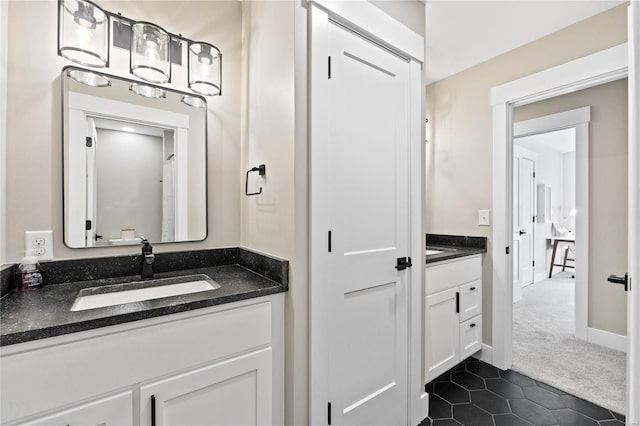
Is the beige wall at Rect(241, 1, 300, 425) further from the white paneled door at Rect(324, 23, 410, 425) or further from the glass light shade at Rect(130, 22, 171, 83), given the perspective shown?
the glass light shade at Rect(130, 22, 171, 83)

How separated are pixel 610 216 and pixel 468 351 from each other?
6.21ft

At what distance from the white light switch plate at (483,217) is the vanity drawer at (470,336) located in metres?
0.77

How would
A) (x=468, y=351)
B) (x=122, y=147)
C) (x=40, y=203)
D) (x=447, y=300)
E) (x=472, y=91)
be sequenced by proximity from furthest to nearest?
(x=472, y=91)
(x=468, y=351)
(x=447, y=300)
(x=122, y=147)
(x=40, y=203)

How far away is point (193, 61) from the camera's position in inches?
62.1

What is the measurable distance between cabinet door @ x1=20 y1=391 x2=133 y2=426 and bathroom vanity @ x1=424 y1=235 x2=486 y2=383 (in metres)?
1.64

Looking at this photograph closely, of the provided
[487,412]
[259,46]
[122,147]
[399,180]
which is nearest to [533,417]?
[487,412]

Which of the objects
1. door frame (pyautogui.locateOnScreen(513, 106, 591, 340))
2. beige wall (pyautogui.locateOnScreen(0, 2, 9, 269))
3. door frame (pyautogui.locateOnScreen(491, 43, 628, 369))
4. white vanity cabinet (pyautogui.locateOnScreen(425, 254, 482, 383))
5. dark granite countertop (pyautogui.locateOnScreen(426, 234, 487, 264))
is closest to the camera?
beige wall (pyautogui.locateOnScreen(0, 2, 9, 269))

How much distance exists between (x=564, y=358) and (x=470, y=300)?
0.99 metres

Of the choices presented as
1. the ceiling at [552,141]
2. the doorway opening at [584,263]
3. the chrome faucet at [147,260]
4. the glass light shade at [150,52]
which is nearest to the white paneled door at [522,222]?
the ceiling at [552,141]

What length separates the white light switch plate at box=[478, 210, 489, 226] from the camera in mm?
2462

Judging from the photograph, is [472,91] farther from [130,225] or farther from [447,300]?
[130,225]

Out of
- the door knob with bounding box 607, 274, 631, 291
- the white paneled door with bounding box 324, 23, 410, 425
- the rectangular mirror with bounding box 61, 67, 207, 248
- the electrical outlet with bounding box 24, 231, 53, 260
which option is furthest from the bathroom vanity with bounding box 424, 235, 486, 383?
the electrical outlet with bounding box 24, 231, 53, 260

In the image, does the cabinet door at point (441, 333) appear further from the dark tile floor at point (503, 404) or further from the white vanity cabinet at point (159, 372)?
the white vanity cabinet at point (159, 372)

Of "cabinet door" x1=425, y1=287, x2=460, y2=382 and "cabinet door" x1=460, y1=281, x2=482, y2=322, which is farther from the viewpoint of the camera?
"cabinet door" x1=460, y1=281, x2=482, y2=322
